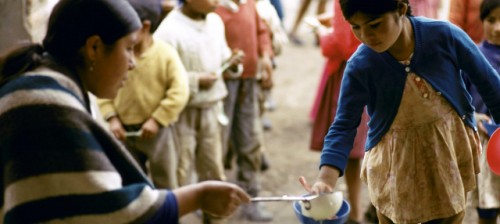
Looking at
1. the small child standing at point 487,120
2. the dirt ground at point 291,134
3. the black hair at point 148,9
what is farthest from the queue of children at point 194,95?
the small child standing at point 487,120

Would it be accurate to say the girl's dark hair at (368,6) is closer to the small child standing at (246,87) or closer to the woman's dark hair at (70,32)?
the woman's dark hair at (70,32)

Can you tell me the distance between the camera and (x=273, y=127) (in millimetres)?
6848

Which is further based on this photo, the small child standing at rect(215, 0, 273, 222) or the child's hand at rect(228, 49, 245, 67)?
the small child standing at rect(215, 0, 273, 222)

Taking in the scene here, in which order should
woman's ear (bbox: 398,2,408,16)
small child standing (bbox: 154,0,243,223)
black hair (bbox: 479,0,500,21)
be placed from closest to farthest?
woman's ear (bbox: 398,2,408,16) < black hair (bbox: 479,0,500,21) < small child standing (bbox: 154,0,243,223)

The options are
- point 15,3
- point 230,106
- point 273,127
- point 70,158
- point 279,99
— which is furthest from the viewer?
point 279,99

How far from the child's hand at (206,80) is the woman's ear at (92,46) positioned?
6.36 feet

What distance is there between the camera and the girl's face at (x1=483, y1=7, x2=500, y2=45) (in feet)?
11.4

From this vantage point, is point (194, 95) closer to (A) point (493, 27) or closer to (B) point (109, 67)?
(A) point (493, 27)

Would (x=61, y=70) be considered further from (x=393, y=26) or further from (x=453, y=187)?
(x=453, y=187)

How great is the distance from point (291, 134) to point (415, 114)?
4.05 meters

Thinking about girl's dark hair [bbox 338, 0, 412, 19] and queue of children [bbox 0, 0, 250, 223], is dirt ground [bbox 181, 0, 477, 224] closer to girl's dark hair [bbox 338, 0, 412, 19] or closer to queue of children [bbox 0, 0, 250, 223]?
girl's dark hair [bbox 338, 0, 412, 19]

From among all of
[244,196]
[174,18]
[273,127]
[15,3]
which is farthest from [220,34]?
[273,127]

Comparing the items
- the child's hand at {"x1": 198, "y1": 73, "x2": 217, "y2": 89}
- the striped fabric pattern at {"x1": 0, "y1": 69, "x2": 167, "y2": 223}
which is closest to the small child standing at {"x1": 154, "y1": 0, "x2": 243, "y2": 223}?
the child's hand at {"x1": 198, "y1": 73, "x2": 217, "y2": 89}

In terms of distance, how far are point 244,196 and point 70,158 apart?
522mm
